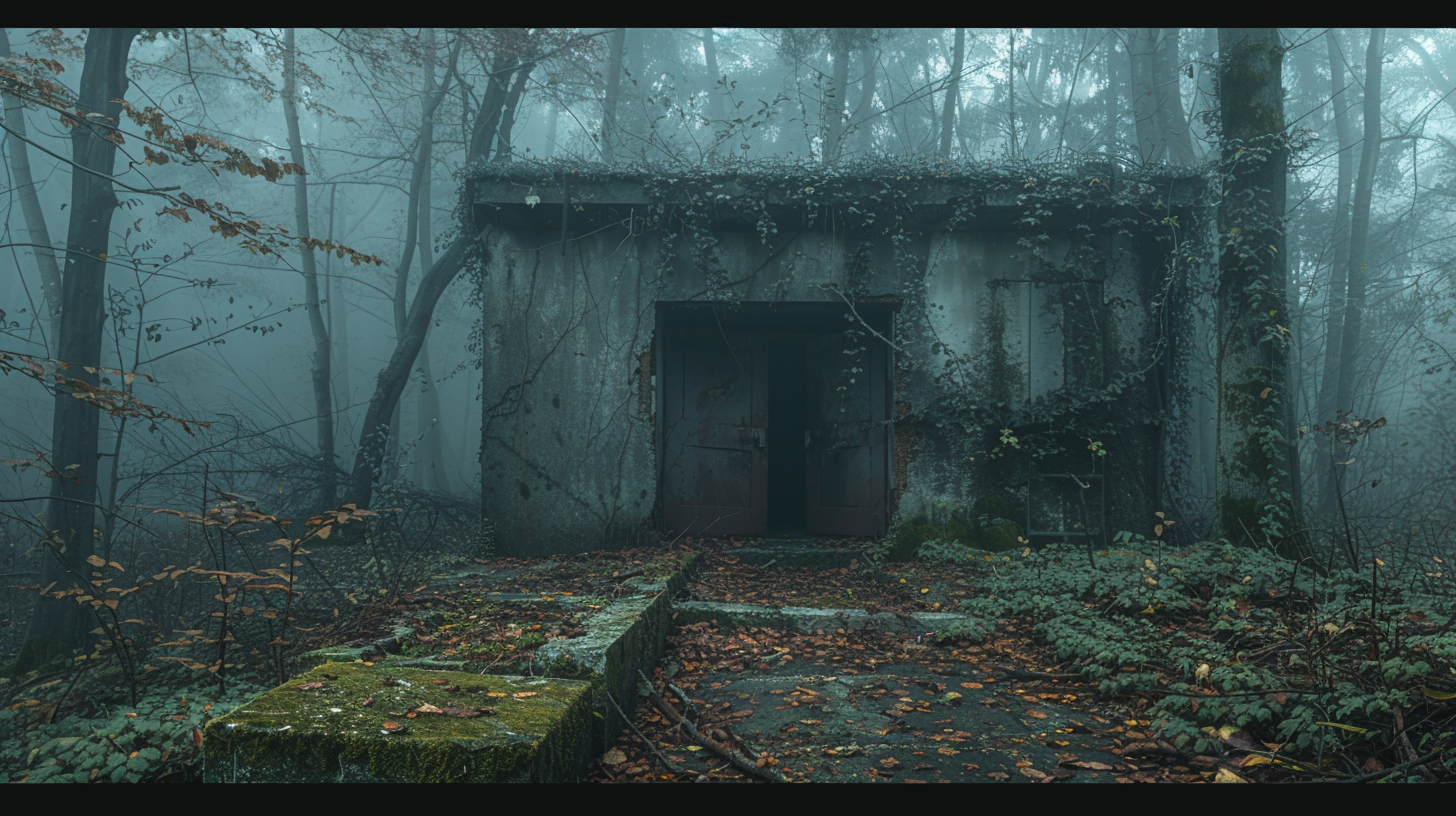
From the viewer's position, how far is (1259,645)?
13.3ft

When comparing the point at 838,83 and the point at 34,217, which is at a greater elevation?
the point at 838,83

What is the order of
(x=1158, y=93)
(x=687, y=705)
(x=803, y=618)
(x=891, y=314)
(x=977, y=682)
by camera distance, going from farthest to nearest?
(x=1158, y=93) → (x=891, y=314) → (x=803, y=618) → (x=977, y=682) → (x=687, y=705)

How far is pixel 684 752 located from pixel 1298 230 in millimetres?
16329

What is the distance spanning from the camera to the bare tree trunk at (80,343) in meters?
6.36

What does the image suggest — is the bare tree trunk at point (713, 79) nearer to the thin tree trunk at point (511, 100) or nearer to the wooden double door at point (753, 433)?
the thin tree trunk at point (511, 100)

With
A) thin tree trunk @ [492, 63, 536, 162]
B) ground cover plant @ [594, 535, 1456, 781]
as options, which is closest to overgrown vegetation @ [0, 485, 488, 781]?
ground cover plant @ [594, 535, 1456, 781]

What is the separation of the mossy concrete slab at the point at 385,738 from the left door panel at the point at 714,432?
5723 millimetres

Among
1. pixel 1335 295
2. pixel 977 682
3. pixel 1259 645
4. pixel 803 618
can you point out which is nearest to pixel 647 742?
pixel 977 682

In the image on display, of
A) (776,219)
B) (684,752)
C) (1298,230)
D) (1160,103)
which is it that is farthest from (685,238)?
(1298,230)

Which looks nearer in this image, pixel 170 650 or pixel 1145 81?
pixel 170 650

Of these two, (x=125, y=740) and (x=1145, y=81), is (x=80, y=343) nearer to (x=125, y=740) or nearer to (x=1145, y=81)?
(x=125, y=740)

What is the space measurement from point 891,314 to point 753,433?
6.58ft

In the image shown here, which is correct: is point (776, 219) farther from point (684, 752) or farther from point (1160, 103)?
point (1160, 103)

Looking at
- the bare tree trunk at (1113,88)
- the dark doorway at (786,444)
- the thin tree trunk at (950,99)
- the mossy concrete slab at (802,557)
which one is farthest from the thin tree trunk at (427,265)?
the bare tree trunk at (1113,88)
